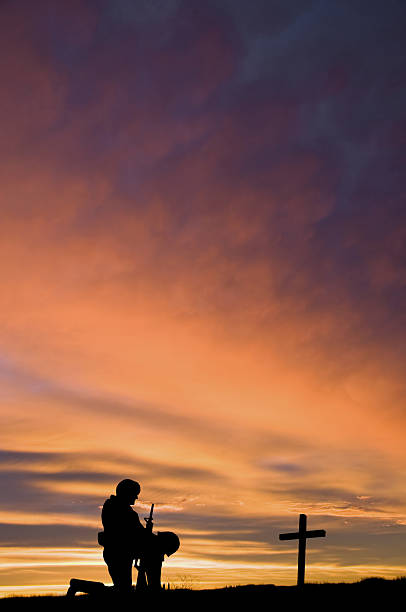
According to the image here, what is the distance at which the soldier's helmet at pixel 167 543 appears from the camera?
44.1 ft

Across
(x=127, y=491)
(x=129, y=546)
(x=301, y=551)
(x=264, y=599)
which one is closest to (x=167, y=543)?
(x=129, y=546)

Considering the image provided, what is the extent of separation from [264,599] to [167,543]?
5344 mm

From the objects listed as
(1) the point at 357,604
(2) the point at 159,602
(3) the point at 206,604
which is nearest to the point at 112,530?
(2) the point at 159,602

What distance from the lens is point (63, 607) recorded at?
1295 centimetres

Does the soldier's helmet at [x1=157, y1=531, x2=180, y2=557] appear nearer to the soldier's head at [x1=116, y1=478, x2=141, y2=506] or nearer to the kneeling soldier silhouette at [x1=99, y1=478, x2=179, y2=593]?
the kneeling soldier silhouette at [x1=99, y1=478, x2=179, y2=593]

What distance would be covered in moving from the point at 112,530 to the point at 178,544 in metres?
1.50

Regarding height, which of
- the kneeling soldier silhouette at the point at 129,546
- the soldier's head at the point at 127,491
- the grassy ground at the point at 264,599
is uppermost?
the soldier's head at the point at 127,491

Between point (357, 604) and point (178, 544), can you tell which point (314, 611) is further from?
point (178, 544)

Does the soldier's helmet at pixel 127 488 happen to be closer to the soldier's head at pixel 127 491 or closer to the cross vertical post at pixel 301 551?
the soldier's head at pixel 127 491

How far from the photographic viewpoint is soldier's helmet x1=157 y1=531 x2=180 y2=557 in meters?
13.4

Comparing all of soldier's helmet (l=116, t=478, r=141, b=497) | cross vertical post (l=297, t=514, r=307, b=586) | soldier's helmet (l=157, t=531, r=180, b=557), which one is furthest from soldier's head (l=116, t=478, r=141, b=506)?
cross vertical post (l=297, t=514, r=307, b=586)

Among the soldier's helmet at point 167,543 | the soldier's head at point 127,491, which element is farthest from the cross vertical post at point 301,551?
the soldier's head at point 127,491

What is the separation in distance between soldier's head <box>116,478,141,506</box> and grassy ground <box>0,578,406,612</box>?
197 centimetres

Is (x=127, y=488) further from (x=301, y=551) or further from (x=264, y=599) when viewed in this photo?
(x=301, y=551)
